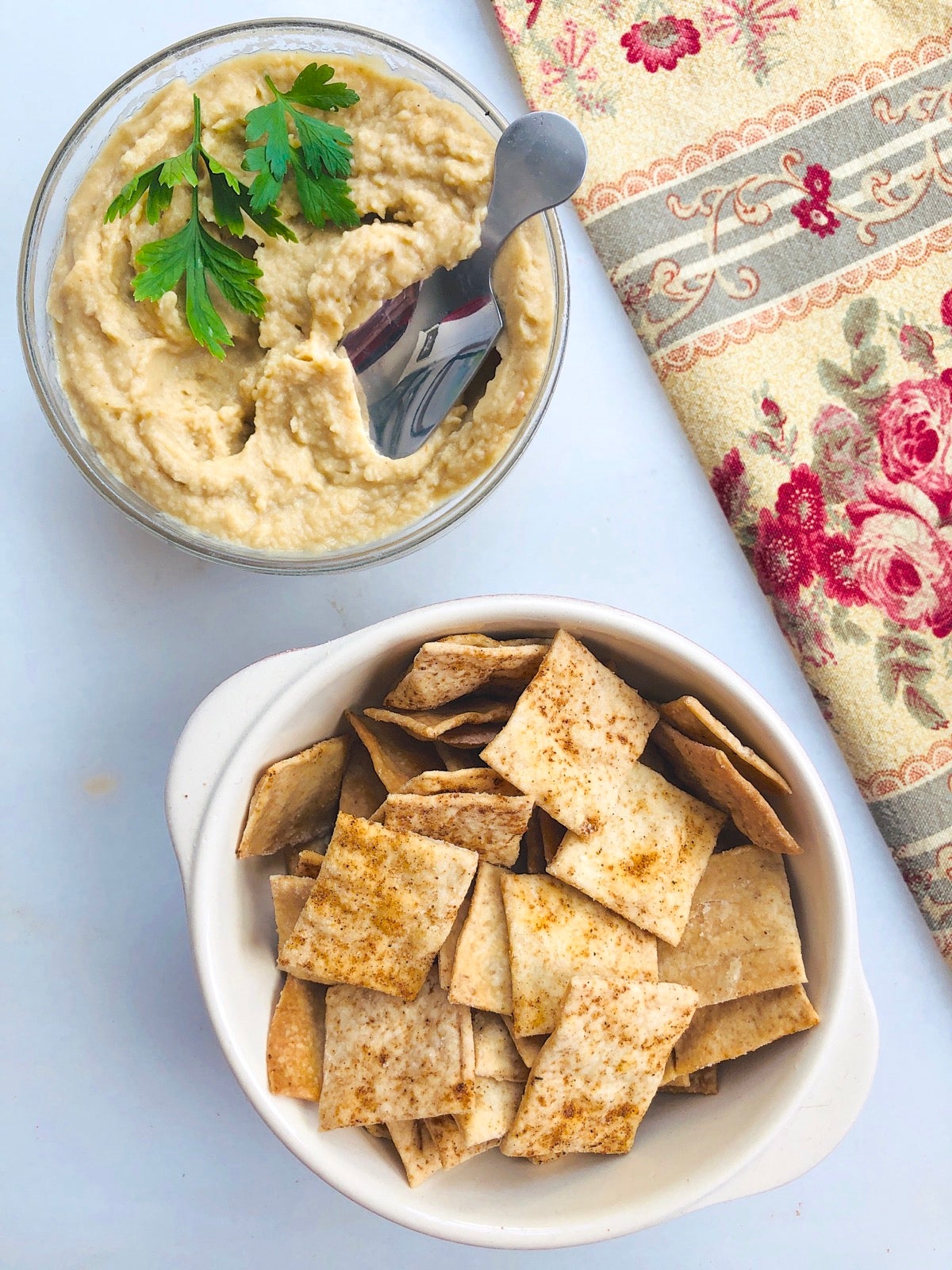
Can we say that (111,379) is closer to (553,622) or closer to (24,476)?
(24,476)

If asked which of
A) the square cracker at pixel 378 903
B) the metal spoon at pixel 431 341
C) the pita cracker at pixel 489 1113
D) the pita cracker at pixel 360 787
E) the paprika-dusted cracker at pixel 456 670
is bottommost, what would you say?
the pita cracker at pixel 489 1113

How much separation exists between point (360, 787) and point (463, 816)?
161 mm

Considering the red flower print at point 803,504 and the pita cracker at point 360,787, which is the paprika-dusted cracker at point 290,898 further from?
the red flower print at point 803,504

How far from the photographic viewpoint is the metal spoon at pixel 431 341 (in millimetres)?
1190

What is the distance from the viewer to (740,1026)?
1152 millimetres

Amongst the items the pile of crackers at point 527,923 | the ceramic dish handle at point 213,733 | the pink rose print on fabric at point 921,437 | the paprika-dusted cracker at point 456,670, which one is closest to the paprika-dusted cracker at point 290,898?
the pile of crackers at point 527,923

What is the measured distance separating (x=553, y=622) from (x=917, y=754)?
1.90ft

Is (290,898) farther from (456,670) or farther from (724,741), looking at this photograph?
(724,741)

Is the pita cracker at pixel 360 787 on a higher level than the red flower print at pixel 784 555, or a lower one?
higher

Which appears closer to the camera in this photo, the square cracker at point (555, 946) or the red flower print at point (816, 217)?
the square cracker at point (555, 946)

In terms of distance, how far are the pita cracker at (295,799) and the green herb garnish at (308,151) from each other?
582 millimetres

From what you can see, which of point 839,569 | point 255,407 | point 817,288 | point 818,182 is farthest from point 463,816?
point 818,182

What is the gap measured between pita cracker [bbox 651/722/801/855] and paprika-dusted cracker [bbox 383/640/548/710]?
7.1 inches

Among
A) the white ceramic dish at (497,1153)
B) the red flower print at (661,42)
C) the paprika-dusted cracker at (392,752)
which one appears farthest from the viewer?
the red flower print at (661,42)
